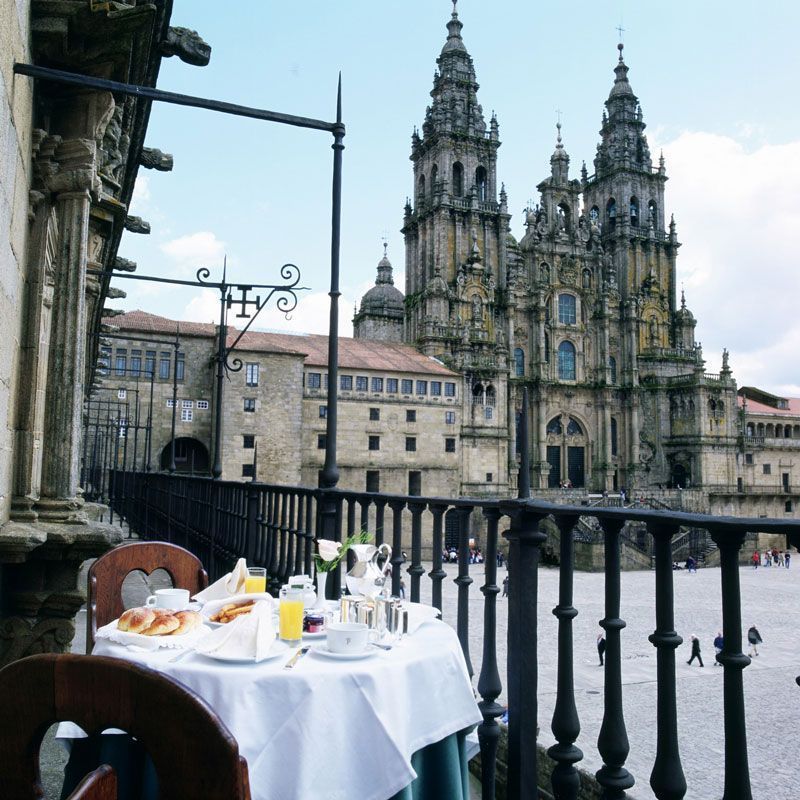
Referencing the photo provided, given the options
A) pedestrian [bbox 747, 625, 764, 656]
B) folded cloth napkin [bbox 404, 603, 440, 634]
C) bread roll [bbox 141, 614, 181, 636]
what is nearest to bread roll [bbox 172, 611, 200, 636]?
bread roll [bbox 141, 614, 181, 636]

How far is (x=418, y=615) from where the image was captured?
12.5 feet

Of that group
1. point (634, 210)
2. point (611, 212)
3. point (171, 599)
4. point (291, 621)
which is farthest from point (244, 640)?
point (634, 210)

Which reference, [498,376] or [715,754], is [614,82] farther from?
[715,754]

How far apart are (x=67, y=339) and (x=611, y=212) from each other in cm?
6718

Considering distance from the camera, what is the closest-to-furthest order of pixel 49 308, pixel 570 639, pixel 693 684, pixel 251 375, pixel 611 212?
pixel 570 639, pixel 49 308, pixel 693 684, pixel 251 375, pixel 611 212

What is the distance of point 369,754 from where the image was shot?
281 centimetres

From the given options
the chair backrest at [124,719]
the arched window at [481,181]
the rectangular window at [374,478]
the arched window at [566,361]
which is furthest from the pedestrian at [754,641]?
the arched window at [481,181]

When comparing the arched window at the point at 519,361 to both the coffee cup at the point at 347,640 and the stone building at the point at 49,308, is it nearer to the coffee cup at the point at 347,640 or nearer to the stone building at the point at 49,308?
the stone building at the point at 49,308

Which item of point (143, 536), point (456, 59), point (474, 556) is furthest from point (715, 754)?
point (456, 59)

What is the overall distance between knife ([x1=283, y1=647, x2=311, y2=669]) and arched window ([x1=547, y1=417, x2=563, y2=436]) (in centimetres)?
5628

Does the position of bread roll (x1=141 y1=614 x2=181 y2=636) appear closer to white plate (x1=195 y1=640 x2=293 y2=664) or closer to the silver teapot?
white plate (x1=195 y1=640 x2=293 y2=664)

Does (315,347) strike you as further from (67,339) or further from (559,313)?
(67,339)

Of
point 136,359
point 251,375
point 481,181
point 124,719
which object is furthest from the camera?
point 481,181

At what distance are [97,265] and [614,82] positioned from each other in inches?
2836
